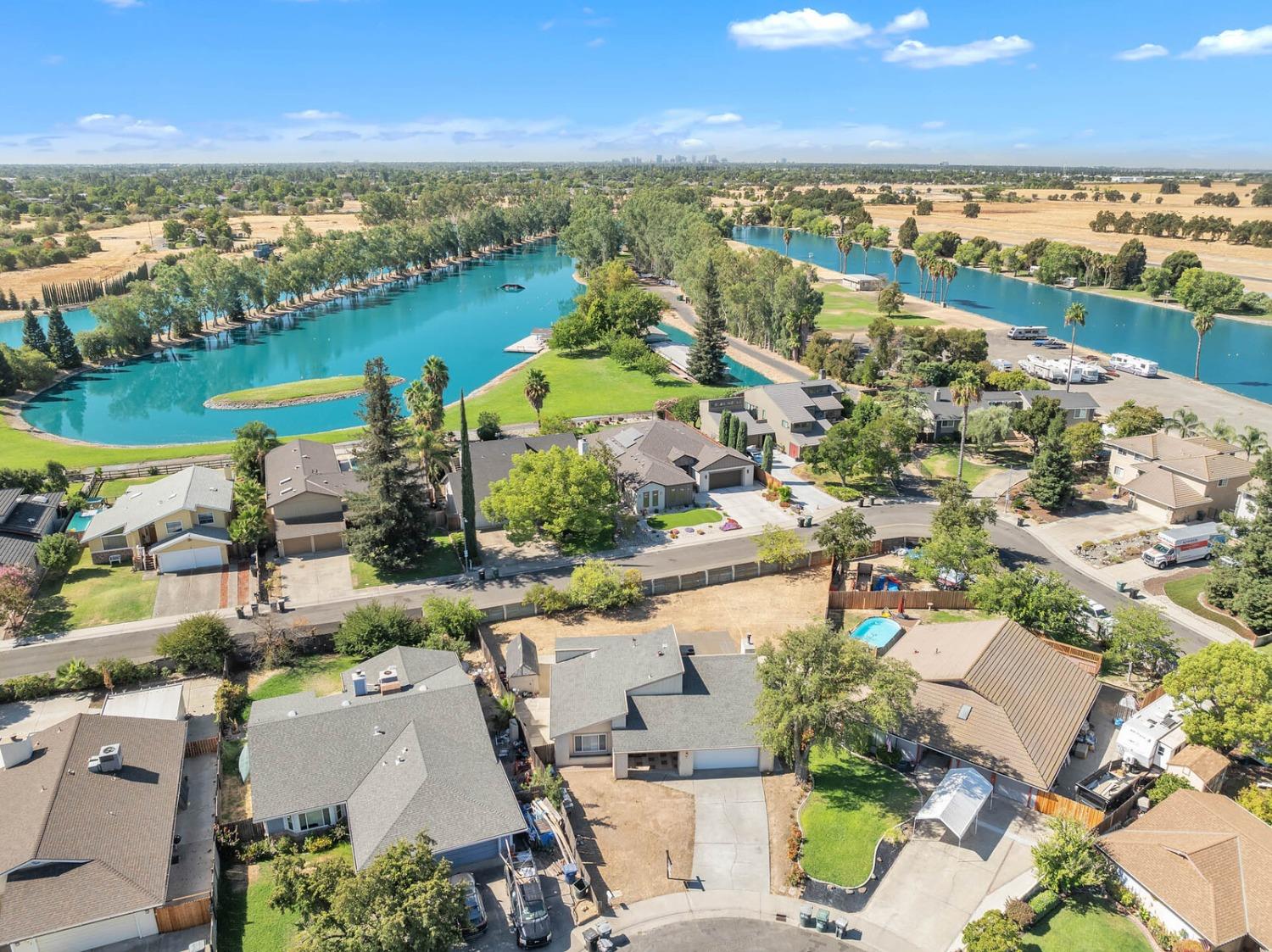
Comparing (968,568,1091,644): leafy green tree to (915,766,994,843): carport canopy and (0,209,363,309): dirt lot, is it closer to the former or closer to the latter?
(915,766,994,843): carport canopy

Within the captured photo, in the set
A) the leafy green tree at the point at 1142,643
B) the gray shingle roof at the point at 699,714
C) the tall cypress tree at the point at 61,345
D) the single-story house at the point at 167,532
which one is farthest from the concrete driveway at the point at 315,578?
the tall cypress tree at the point at 61,345

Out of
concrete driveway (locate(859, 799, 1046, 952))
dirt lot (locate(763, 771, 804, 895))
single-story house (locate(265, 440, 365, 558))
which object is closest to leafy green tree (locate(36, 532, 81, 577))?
single-story house (locate(265, 440, 365, 558))

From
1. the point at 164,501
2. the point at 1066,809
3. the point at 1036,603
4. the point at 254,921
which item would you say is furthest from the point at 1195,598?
the point at 164,501

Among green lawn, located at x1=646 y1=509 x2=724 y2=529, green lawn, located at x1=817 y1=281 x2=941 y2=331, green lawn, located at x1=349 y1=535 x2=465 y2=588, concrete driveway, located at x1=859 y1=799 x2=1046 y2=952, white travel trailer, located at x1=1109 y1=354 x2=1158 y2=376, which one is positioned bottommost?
concrete driveway, located at x1=859 y1=799 x2=1046 y2=952

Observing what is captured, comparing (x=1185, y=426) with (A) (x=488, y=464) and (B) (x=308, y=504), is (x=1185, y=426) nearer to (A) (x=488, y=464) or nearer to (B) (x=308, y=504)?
(A) (x=488, y=464)

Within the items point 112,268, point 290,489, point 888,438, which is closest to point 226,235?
point 112,268

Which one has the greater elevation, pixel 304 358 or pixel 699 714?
pixel 699 714

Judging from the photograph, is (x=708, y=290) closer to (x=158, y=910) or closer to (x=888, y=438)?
(x=888, y=438)
